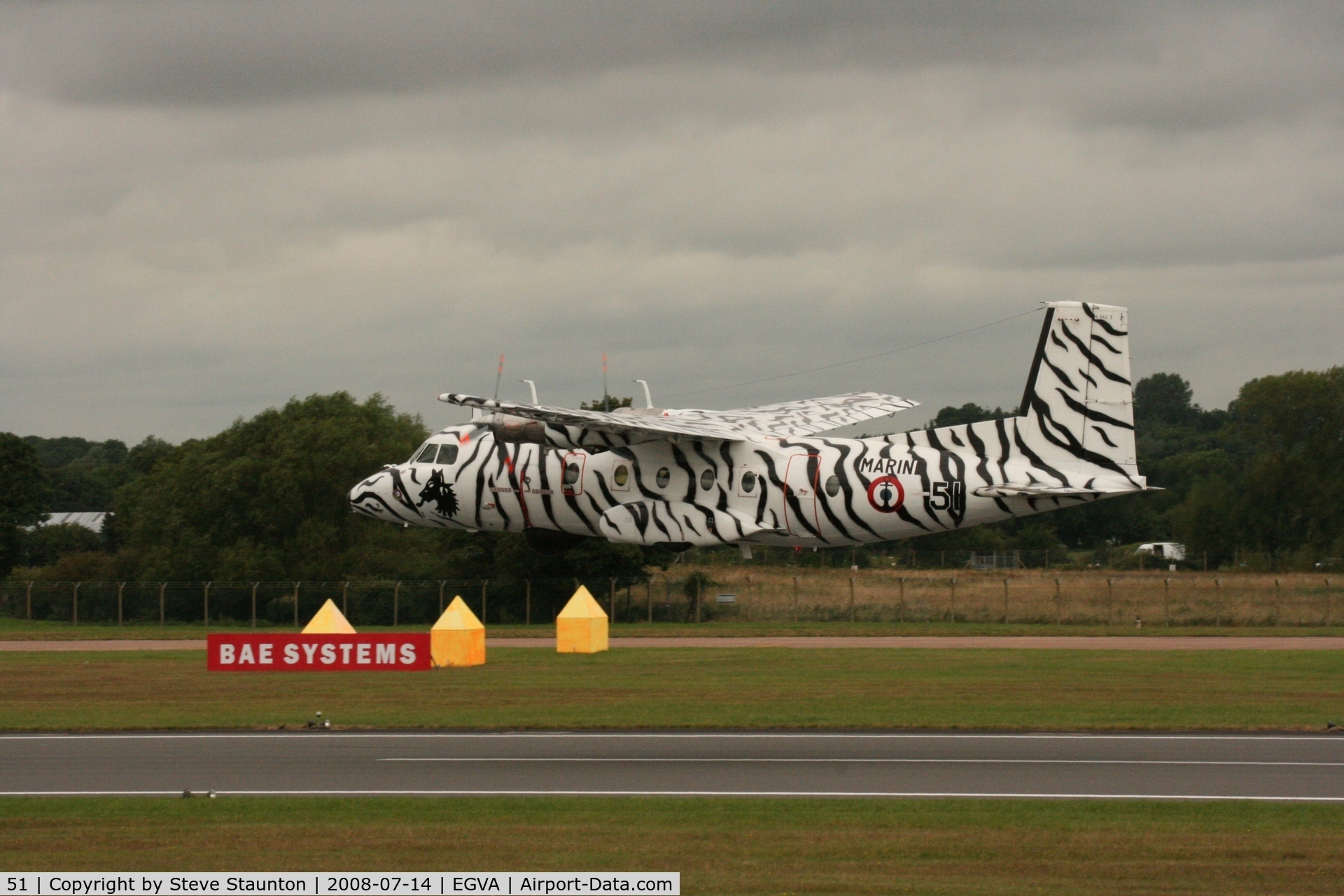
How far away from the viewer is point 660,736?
21.5 meters

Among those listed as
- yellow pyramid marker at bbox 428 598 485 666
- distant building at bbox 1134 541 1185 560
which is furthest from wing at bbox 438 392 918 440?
distant building at bbox 1134 541 1185 560

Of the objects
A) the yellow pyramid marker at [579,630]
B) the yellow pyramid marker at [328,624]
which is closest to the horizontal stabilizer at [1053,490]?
the yellow pyramid marker at [579,630]

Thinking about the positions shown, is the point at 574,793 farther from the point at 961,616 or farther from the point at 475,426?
the point at 961,616

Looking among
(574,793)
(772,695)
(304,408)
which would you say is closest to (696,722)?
(772,695)

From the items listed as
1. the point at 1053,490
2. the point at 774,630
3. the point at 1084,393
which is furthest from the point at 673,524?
the point at 1084,393

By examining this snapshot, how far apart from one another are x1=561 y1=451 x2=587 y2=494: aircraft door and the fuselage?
0.03 m

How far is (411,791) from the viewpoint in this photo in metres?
16.6

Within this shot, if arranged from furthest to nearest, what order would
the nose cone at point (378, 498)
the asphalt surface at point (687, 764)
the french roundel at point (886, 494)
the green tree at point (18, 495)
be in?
1. the green tree at point (18, 495)
2. the nose cone at point (378, 498)
3. the french roundel at point (886, 494)
4. the asphalt surface at point (687, 764)

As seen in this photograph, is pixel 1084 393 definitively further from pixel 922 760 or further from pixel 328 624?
pixel 922 760

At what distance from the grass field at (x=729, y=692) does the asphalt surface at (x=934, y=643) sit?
1907 mm

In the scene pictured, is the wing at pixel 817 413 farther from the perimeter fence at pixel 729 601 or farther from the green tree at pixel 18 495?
the green tree at pixel 18 495

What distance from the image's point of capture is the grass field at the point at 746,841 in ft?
40.5

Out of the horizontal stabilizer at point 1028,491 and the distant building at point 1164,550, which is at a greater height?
the horizontal stabilizer at point 1028,491

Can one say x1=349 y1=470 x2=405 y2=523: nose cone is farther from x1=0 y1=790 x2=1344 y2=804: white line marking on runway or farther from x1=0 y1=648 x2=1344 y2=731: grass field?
x1=0 y1=790 x2=1344 y2=804: white line marking on runway
